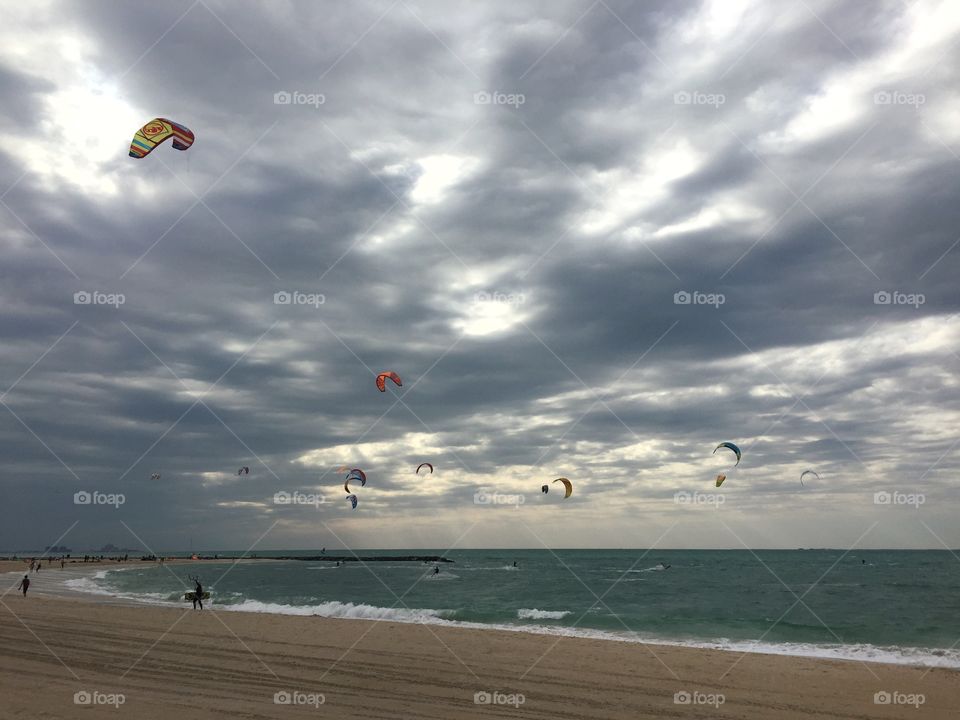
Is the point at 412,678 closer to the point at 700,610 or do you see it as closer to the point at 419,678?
the point at 419,678

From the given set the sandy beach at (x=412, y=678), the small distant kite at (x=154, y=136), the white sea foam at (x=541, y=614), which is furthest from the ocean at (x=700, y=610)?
the small distant kite at (x=154, y=136)

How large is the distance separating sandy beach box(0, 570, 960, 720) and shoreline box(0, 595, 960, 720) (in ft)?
0.16

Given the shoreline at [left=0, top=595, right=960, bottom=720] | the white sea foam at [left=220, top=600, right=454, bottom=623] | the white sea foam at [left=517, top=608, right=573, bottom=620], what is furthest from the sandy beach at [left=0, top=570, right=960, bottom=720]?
the white sea foam at [left=517, top=608, right=573, bottom=620]

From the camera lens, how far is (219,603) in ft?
127

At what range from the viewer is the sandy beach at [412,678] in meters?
12.5

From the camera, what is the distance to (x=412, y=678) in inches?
592

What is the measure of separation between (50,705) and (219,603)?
2915 centimetres

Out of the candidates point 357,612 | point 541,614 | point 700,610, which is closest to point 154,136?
point 357,612

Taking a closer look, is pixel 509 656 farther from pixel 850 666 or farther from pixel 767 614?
pixel 767 614

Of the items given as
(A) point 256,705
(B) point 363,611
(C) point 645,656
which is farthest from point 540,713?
(B) point 363,611

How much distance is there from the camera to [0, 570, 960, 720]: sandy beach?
41.1ft

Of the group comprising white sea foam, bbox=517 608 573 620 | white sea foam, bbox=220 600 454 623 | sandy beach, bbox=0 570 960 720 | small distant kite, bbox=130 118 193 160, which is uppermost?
Result: small distant kite, bbox=130 118 193 160

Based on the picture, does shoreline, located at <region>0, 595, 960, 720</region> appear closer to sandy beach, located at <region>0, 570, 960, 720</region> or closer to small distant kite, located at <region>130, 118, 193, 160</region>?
sandy beach, located at <region>0, 570, 960, 720</region>

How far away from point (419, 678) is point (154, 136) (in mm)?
16367
